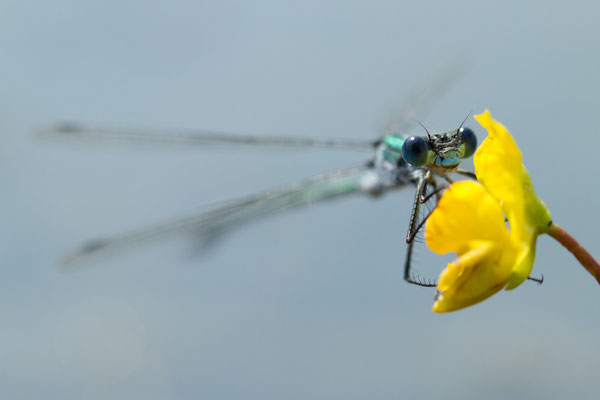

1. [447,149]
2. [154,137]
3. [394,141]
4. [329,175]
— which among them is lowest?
[447,149]

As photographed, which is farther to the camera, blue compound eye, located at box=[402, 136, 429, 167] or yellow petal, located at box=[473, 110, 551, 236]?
blue compound eye, located at box=[402, 136, 429, 167]

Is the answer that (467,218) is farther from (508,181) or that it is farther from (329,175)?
(329,175)

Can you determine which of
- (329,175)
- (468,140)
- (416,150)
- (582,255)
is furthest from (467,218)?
(329,175)

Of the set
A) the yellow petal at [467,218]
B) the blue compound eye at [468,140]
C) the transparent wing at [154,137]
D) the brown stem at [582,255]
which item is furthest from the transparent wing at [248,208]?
the brown stem at [582,255]

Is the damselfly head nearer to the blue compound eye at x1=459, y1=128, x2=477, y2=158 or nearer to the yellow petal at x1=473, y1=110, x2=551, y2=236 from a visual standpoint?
the blue compound eye at x1=459, y1=128, x2=477, y2=158

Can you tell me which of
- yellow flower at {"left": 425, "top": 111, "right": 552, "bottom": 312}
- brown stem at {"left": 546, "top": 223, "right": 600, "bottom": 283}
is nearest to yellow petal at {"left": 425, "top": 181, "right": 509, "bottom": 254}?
yellow flower at {"left": 425, "top": 111, "right": 552, "bottom": 312}

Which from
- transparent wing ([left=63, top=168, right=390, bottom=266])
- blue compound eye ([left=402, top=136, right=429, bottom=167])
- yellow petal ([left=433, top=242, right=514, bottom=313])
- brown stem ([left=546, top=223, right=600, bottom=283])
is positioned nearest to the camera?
brown stem ([left=546, top=223, right=600, bottom=283])

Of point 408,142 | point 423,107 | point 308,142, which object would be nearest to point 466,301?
point 408,142
